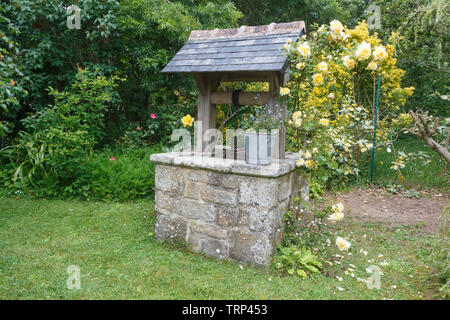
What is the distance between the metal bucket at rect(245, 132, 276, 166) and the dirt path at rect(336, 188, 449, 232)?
1810mm

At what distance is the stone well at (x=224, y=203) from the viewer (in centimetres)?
299

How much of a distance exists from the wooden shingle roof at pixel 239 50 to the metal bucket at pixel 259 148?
0.57 metres

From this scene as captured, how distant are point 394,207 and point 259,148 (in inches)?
117

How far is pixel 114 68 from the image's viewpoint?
583 centimetres

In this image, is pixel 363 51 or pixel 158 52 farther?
pixel 158 52

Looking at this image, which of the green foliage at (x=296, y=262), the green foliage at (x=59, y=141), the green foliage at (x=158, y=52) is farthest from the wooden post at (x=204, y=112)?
the green foliage at (x=158, y=52)

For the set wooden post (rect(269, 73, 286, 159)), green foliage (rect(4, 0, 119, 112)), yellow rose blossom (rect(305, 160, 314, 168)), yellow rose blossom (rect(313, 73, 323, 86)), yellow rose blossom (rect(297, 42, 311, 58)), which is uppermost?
green foliage (rect(4, 0, 119, 112))

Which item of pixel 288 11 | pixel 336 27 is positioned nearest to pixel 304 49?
pixel 336 27

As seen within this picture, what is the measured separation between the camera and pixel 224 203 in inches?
124

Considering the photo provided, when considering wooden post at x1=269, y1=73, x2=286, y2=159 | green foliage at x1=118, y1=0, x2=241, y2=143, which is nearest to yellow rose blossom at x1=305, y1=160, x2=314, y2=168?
wooden post at x1=269, y1=73, x2=286, y2=159

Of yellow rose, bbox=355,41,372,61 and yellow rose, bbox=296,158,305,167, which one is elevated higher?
yellow rose, bbox=355,41,372,61

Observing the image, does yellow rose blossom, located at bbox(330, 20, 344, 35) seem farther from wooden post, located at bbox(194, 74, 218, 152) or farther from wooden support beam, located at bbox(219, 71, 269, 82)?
wooden post, located at bbox(194, 74, 218, 152)

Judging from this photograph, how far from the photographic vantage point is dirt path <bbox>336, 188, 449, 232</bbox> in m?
4.45

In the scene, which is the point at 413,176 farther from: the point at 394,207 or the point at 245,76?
the point at 245,76
